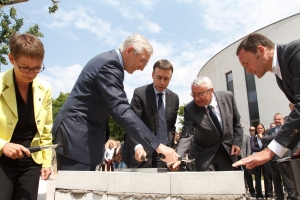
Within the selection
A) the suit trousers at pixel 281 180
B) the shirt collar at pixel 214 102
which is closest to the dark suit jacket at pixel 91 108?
the shirt collar at pixel 214 102

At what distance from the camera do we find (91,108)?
2.45 m

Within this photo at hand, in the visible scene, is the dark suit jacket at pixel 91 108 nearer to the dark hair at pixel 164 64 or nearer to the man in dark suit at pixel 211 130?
the dark hair at pixel 164 64

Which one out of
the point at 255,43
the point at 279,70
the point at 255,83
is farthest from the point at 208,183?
the point at 255,83

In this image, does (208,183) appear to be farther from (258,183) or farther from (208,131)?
(258,183)

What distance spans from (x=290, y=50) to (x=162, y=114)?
5.68ft

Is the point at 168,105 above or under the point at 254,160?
above

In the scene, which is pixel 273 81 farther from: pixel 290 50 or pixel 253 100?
pixel 290 50

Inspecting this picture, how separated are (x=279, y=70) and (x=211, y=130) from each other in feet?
3.87

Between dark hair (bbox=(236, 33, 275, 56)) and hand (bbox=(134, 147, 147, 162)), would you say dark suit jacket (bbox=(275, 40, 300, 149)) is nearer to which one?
dark hair (bbox=(236, 33, 275, 56))

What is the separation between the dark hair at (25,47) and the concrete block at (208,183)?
1386mm

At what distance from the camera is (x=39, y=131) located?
2514mm

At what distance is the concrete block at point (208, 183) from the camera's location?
6.51 feet

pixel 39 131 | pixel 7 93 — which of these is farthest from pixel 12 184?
pixel 7 93

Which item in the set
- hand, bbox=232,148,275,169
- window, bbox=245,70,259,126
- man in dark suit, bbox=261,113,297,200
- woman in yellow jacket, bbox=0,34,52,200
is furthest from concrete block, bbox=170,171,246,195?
window, bbox=245,70,259,126
